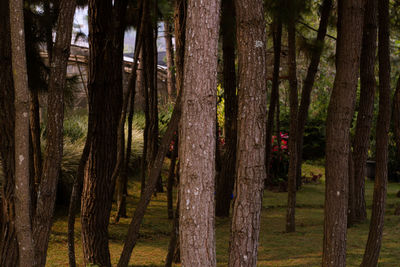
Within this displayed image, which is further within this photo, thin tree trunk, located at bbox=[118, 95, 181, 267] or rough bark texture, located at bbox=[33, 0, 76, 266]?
thin tree trunk, located at bbox=[118, 95, 181, 267]

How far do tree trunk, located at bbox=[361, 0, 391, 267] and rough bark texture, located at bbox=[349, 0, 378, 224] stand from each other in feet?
2.74

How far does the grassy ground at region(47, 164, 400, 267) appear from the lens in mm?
4996

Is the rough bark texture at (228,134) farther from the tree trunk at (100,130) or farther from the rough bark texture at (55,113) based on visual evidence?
the rough bark texture at (55,113)

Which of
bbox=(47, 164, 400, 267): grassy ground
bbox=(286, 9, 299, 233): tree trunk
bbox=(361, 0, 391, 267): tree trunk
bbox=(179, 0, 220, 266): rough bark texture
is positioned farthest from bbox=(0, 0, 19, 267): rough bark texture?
bbox=(286, 9, 299, 233): tree trunk

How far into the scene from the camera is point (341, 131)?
3553 millimetres

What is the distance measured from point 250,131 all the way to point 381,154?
6.68 ft

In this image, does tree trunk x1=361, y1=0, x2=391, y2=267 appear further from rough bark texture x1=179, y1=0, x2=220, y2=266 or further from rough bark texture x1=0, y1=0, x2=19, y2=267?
rough bark texture x1=0, y1=0, x2=19, y2=267

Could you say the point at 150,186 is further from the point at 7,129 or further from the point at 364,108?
the point at 364,108

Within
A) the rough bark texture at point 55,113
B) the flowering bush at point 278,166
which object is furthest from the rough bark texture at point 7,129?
the flowering bush at point 278,166

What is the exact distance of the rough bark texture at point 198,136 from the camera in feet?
8.23

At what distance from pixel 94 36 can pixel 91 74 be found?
0.41m

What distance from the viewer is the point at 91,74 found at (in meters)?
4.98

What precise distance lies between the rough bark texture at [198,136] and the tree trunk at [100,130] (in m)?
2.57

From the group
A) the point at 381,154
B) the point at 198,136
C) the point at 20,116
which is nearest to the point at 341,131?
the point at 381,154
